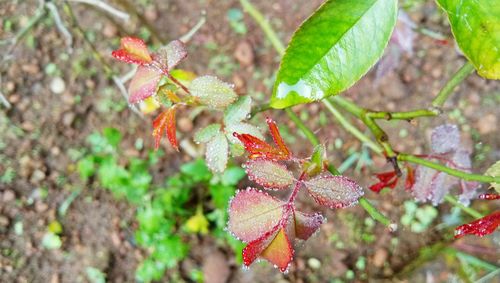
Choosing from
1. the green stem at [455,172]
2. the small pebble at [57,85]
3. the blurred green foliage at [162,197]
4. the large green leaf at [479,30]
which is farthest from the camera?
the small pebble at [57,85]

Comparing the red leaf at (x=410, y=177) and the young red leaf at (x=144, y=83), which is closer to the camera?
the young red leaf at (x=144, y=83)

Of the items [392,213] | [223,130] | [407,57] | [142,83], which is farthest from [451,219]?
[142,83]

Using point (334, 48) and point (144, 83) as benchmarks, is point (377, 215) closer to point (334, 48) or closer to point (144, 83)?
point (334, 48)

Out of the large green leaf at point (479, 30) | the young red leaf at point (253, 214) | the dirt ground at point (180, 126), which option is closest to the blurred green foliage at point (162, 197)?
the dirt ground at point (180, 126)

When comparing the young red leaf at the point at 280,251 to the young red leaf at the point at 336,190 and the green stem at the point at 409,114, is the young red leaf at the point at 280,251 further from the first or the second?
the green stem at the point at 409,114

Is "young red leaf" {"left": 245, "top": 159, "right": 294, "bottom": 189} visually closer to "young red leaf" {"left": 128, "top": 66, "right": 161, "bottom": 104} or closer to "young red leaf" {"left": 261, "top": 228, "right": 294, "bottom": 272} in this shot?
"young red leaf" {"left": 261, "top": 228, "right": 294, "bottom": 272}

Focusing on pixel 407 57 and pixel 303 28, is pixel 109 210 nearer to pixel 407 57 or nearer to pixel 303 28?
pixel 407 57

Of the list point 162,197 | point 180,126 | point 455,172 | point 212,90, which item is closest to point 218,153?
point 212,90
